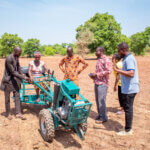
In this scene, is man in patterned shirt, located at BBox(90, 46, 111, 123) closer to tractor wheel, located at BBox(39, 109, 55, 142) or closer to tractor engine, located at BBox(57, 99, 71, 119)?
tractor engine, located at BBox(57, 99, 71, 119)

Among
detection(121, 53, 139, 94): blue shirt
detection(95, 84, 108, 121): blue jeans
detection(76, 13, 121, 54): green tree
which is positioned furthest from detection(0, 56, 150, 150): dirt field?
detection(76, 13, 121, 54): green tree

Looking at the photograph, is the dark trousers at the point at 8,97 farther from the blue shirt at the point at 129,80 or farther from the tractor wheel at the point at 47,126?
the blue shirt at the point at 129,80

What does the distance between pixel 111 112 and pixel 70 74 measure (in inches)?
78.7

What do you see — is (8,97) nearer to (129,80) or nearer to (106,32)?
(129,80)

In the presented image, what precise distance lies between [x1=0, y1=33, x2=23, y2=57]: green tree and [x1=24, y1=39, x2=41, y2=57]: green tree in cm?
693

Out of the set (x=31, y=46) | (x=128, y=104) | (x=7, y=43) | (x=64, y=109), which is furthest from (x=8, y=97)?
(x=31, y=46)

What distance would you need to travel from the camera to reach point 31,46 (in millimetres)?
60406

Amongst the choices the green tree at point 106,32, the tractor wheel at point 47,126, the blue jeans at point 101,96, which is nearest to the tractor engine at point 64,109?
the tractor wheel at point 47,126

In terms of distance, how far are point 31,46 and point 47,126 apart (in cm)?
5974

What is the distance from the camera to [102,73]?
4.48 meters

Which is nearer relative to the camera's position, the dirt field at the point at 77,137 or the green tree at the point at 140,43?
the dirt field at the point at 77,137

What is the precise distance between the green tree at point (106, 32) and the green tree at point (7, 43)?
25.2 metres

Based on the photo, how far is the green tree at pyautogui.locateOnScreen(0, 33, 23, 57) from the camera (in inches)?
2005

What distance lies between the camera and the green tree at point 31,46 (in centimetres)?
5981
